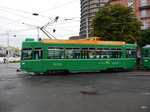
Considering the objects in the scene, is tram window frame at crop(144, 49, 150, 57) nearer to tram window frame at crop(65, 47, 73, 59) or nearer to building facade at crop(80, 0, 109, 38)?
tram window frame at crop(65, 47, 73, 59)

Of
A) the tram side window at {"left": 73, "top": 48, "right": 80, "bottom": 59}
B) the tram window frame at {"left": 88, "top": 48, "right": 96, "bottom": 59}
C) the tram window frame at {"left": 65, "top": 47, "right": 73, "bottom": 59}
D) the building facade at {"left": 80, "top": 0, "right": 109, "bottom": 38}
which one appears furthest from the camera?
the building facade at {"left": 80, "top": 0, "right": 109, "bottom": 38}

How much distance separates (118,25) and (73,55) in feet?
35.3

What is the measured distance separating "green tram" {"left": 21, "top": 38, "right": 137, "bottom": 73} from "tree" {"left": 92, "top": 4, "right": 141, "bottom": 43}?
17.7 ft

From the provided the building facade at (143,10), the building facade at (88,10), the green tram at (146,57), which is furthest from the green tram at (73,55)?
the building facade at (88,10)

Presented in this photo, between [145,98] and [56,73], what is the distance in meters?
10.2

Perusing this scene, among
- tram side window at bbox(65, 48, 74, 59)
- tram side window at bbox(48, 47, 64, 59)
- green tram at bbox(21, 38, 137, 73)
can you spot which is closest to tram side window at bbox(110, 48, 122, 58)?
green tram at bbox(21, 38, 137, 73)

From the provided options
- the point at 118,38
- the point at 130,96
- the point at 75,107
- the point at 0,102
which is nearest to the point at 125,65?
the point at 118,38

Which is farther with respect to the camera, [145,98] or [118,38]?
[118,38]

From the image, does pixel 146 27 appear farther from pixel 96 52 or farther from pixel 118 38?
pixel 96 52

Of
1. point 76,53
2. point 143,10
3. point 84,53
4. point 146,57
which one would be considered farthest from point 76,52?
point 143,10

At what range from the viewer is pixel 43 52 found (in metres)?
14.0

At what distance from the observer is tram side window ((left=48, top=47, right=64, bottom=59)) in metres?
14.2

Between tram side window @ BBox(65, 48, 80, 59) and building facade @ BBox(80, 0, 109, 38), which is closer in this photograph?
tram side window @ BBox(65, 48, 80, 59)

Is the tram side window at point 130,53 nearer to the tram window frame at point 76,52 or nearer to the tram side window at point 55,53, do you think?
the tram window frame at point 76,52
